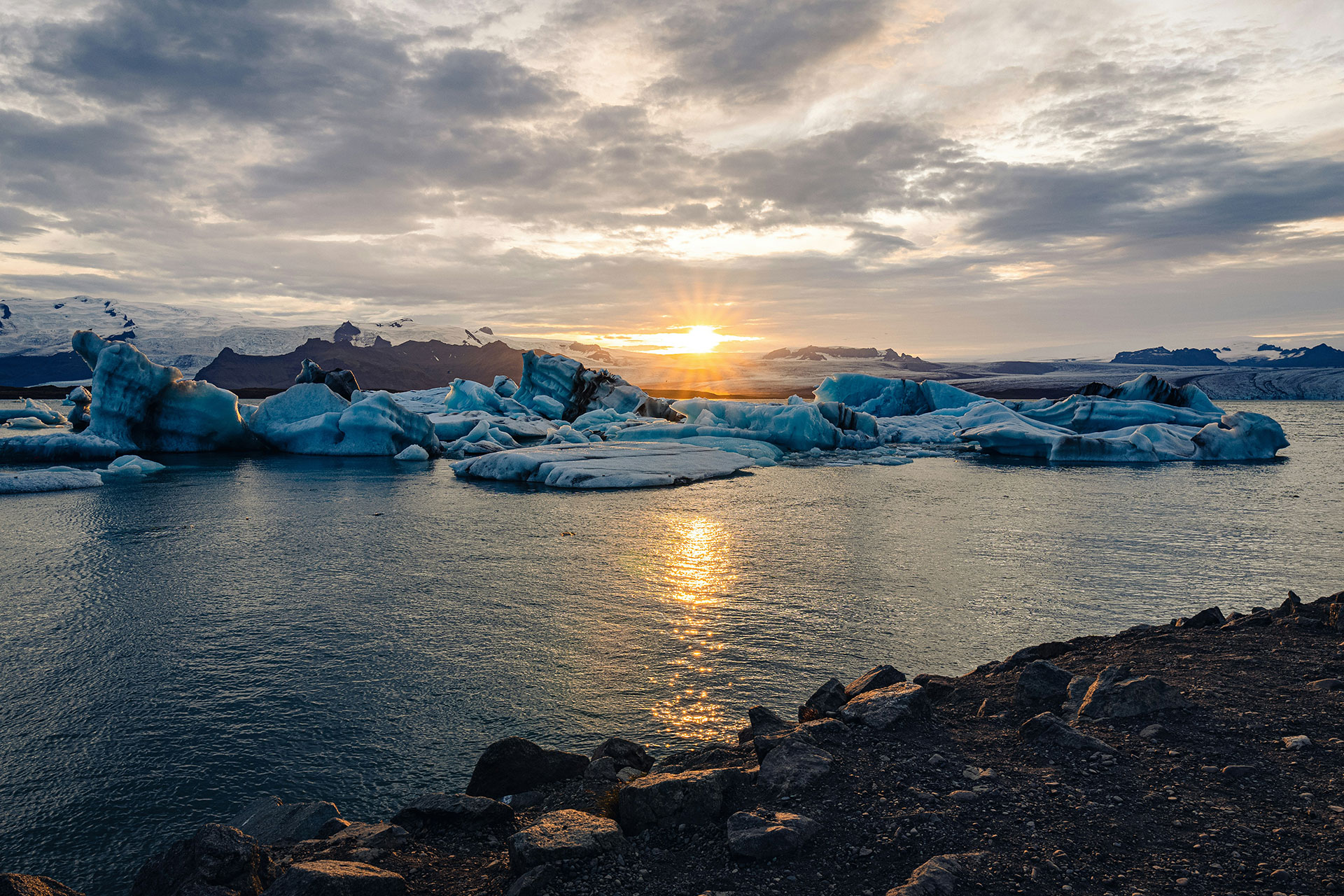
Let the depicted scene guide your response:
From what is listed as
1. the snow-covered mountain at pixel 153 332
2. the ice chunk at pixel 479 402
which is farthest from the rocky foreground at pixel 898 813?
the snow-covered mountain at pixel 153 332

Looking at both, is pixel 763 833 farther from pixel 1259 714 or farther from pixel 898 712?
pixel 1259 714

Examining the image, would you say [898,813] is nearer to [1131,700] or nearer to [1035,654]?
[1131,700]

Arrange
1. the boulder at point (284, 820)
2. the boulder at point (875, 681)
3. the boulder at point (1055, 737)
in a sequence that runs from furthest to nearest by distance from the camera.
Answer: the boulder at point (875, 681) → the boulder at point (284, 820) → the boulder at point (1055, 737)

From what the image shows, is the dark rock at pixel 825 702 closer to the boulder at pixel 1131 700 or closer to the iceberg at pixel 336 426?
the boulder at pixel 1131 700

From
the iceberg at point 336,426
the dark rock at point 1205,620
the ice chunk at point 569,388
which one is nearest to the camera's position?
the dark rock at point 1205,620

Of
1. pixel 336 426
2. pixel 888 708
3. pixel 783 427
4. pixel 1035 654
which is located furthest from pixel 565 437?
pixel 888 708

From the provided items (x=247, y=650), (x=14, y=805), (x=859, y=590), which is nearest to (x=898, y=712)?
(x=859, y=590)

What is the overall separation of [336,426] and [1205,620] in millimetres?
26084

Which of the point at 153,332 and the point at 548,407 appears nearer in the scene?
the point at 548,407

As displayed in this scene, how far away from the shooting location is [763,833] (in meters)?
2.64

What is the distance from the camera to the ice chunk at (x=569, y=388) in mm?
34656

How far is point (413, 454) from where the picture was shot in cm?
2383

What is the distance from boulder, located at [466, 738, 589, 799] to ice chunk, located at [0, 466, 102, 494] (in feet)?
59.5

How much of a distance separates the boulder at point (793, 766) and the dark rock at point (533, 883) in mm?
1010
